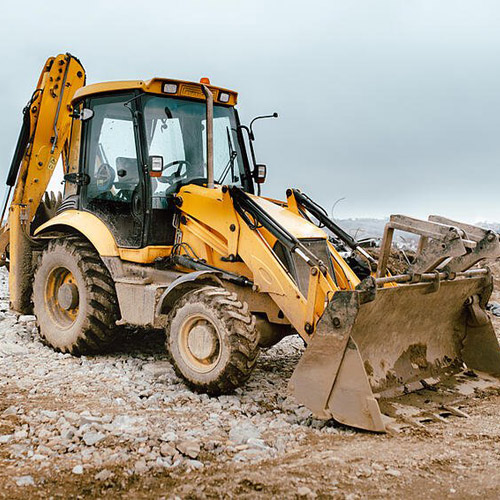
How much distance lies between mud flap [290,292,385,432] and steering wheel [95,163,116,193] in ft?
9.98

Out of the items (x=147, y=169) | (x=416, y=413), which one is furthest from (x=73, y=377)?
(x=416, y=413)

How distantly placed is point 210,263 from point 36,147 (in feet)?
10.3

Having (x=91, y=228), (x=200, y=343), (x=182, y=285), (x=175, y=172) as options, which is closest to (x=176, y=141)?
(x=175, y=172)

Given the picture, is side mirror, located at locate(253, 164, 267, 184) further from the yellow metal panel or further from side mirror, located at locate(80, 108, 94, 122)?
side mirror, located at locate(80, 108, 94, 122)

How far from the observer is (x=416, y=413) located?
5.18m

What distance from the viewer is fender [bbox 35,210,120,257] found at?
22.5 feet

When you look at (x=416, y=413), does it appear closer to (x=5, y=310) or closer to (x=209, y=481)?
(x=209, y=481)

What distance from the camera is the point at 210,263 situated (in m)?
6.33

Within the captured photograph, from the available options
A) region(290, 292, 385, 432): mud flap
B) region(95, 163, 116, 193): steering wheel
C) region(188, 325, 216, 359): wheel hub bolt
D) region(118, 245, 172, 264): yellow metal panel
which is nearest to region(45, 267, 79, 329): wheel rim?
region(118, 245, 172, 264): yellow metal panel

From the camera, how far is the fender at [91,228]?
22.5ft

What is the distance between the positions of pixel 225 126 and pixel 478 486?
4462mm

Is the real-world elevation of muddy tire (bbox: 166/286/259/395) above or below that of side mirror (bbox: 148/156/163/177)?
below

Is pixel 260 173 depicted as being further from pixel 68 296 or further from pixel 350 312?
pixel 350 312

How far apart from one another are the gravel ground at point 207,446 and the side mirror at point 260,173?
216 centimetres
